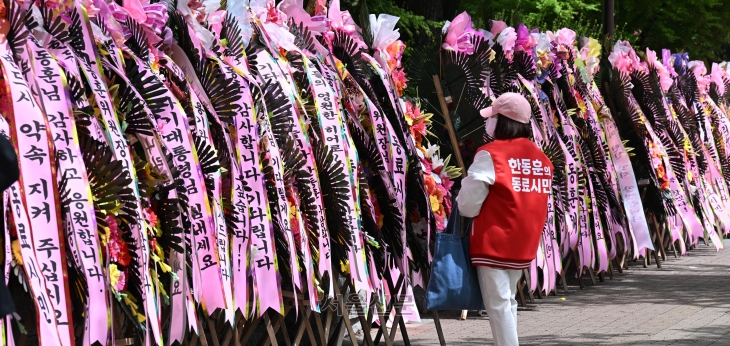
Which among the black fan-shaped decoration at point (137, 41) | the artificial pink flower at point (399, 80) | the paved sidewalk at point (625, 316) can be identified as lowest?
the paved sidewalk at point (625, 316)

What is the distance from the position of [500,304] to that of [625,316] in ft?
9.26

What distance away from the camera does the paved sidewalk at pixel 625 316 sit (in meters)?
7.13

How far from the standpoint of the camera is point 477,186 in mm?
5547

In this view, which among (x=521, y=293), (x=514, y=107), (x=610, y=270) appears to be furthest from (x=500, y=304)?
(x=610, y=270)

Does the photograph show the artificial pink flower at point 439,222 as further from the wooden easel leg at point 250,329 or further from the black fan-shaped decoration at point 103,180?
the black fan-shaped decoration at point 103,180

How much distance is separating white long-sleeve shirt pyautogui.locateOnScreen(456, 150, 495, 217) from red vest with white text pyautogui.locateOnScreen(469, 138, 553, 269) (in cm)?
3

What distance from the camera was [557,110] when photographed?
373 inches

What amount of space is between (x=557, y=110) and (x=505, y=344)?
4.25 meters

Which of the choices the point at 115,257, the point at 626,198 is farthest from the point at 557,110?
the point at 115,257

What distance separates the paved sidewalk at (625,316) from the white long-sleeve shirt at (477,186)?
1.81 metres

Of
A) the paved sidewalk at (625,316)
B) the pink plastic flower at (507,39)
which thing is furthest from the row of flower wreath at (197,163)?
the pink plastic flower at (507,39)

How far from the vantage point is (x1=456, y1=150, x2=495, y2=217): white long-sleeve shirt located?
5.55 metres

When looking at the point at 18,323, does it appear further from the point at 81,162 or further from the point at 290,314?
the point at 290,314

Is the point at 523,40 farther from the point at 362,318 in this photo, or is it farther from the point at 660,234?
the point at 660,234
